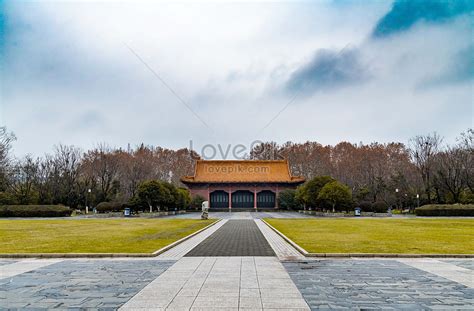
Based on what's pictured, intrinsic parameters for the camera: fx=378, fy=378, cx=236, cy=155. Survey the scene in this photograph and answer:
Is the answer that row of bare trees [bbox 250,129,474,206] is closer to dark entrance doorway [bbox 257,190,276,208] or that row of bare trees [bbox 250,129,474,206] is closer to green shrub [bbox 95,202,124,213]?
dark entrance doorway [bbox 257,190,276,208]

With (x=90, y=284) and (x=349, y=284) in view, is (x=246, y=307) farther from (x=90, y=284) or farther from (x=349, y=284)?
(x=90, y=284)

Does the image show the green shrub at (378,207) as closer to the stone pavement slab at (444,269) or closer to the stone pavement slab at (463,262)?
the stone pavement slab at (463,262)

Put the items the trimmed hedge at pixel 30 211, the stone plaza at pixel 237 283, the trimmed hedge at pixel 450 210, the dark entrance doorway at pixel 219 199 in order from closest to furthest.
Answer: the stone plaza at pixel 237 283, the trimmed hedge at pixel 450 210, the trimmed hedge at pixel 30 211, the dark entrance doorway at pixel 219 199

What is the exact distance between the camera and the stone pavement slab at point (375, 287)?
577 cm

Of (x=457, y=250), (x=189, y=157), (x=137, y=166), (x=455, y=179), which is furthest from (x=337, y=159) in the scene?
(x=457, y=250)

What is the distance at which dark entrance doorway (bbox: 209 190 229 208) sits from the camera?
190ft

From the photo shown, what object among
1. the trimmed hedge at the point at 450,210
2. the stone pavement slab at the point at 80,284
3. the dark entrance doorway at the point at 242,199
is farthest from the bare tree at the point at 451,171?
the stone pavement slab at the point at 80,284

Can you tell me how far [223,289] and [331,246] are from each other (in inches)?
251

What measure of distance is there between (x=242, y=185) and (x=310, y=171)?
44.1 ft

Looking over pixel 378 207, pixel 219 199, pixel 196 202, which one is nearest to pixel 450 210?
pixel 378 207

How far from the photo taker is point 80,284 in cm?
713

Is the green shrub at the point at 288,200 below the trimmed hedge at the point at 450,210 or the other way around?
the other way around

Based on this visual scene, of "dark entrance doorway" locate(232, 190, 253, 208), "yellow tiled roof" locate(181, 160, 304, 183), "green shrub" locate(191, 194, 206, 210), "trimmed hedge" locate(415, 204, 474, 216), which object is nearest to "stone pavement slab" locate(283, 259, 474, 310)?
"trimmed hedge" locate(415, 204, 474, 216)

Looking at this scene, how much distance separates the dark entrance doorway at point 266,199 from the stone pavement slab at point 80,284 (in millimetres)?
48032
